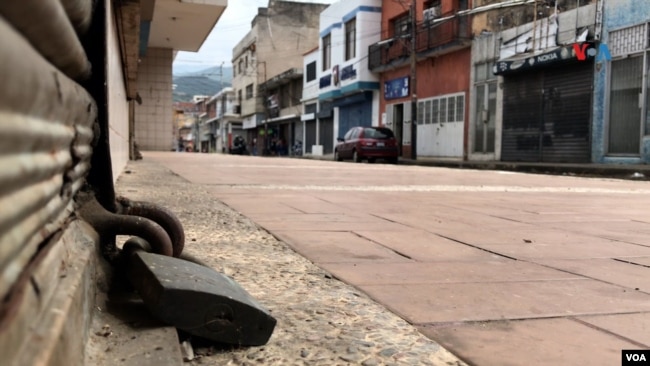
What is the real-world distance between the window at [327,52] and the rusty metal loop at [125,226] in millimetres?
29607

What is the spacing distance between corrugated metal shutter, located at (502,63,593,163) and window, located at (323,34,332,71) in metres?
14.9

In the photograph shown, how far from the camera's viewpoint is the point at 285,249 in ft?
8.29

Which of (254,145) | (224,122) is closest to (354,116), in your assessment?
(254,145)

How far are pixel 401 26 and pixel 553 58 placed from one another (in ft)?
34.7

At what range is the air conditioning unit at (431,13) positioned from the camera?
2127cm

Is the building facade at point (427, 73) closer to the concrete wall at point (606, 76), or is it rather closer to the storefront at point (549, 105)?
the storefront at point (549, 105)

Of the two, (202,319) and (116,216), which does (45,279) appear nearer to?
(202,319)

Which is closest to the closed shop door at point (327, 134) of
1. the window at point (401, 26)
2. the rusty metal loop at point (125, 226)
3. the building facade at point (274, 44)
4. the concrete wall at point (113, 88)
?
the window at point (401, 26)

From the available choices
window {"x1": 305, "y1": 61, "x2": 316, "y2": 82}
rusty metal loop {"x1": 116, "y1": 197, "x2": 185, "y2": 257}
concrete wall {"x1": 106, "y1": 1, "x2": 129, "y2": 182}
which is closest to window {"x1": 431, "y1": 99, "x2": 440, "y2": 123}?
window {"x1": 305, "y1": 61, "x2": 316, "y2": 82}

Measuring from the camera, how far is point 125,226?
166 centimetres

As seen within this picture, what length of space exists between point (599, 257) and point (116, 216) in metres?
2.12

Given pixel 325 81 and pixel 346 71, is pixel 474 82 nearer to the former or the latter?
pixel 346 71

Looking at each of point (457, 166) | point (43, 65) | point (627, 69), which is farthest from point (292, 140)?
point (43, 65)

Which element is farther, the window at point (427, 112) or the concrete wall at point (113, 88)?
the window at point (427, 112)
